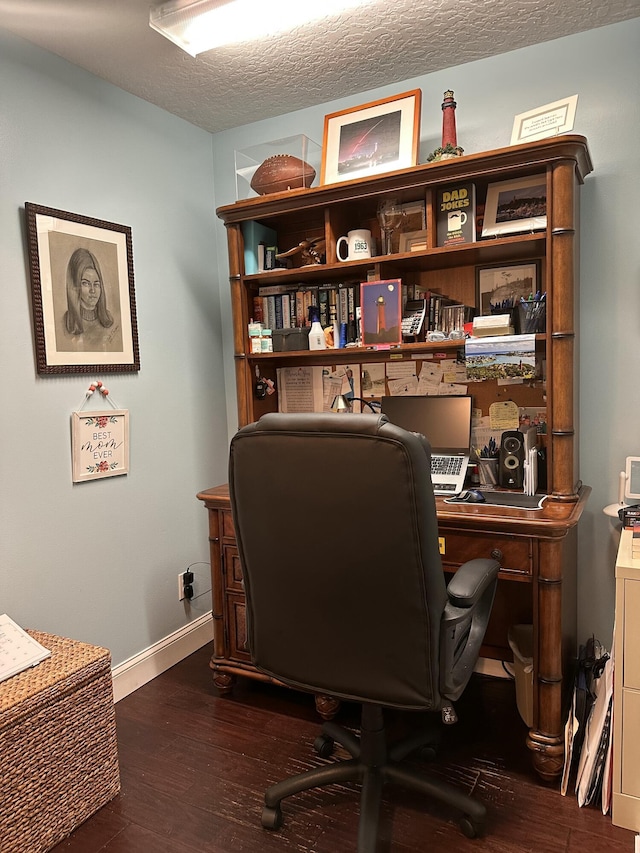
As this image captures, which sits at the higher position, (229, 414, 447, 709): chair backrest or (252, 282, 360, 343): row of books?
(252, 282, 360, 343): row of books

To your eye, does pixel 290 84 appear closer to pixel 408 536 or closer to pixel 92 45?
pixel 92 45

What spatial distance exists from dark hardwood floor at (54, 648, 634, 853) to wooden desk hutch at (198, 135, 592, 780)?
5.6 inches

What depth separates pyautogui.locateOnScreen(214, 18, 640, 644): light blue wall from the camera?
214cm

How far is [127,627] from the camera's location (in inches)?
98.0

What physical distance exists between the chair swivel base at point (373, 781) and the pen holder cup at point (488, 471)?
1.01 metres

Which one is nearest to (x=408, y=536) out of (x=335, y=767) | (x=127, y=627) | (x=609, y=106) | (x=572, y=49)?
(x=335, y=767)

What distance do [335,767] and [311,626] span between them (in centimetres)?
56

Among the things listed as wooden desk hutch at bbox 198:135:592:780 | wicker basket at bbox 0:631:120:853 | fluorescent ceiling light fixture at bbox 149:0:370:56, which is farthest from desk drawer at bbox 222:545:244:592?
fluorescent ceiling light fixture at bbox 149:0:370:56

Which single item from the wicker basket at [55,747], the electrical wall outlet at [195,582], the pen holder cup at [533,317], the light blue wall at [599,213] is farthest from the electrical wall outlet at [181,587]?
the pen holder cup at [533,317]

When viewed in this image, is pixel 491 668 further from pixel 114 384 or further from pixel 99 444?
pixel 114 384

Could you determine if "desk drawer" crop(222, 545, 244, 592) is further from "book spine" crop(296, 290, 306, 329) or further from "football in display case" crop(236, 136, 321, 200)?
"football in display case" crop(236, 136, 321, 200)

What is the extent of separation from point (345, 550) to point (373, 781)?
2.53 feet

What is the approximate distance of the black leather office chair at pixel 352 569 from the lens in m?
1.32

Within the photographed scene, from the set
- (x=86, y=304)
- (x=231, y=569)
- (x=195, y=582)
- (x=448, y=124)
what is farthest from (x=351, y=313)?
(x=195, y=582)
